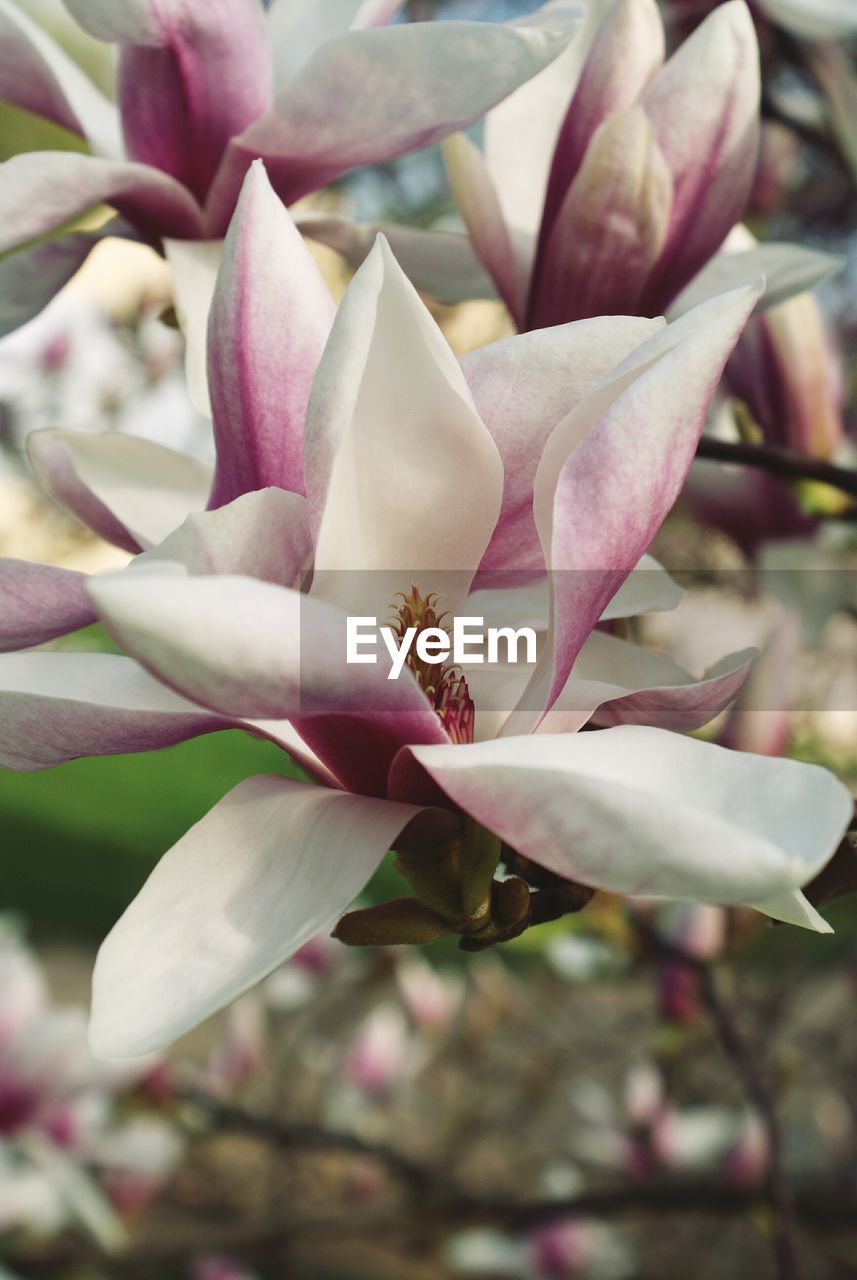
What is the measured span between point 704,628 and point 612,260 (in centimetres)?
199

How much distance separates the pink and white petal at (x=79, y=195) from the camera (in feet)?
1.22

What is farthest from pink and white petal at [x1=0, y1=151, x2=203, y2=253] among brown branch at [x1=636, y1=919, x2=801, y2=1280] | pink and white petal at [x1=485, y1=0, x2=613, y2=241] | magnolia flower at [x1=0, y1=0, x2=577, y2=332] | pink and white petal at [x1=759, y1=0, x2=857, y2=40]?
brown branch at [x1=636, y1=919, x2=801, y2=1280]

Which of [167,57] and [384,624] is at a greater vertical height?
[167,57]

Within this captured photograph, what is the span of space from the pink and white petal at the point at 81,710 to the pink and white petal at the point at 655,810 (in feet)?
0.20

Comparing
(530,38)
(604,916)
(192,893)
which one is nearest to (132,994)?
(192,893)

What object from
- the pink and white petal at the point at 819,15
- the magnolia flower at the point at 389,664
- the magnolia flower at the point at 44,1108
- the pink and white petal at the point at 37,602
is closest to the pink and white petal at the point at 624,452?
the magnolia flower at the point at 389,664

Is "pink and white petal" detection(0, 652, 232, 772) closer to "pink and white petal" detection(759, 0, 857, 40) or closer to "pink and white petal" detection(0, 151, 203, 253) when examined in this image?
"pink and white petal" detection(0, 151, 203, 253)

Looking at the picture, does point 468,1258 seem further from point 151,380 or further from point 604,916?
point 151,380

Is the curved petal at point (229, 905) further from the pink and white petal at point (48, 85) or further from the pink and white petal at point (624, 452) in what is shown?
the pink and white petal at point (48, 85)

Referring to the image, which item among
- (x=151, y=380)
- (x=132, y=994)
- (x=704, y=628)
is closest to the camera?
(x=132, y=994)

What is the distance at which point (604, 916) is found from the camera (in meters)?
0.99

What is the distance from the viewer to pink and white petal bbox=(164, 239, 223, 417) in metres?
0.35

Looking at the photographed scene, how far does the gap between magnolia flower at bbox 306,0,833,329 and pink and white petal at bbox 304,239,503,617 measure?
157 millimetres

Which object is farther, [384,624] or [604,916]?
[604,916]
